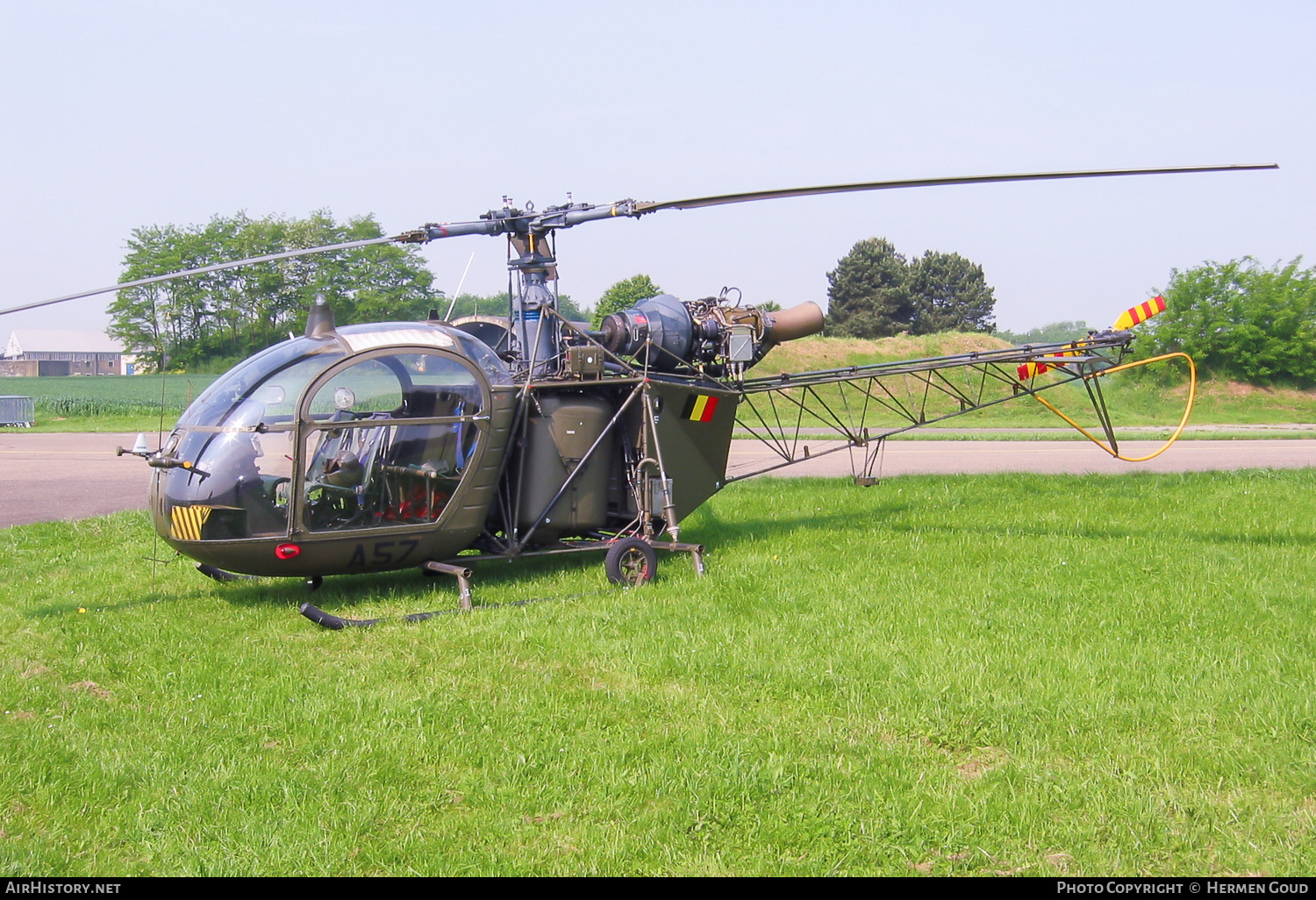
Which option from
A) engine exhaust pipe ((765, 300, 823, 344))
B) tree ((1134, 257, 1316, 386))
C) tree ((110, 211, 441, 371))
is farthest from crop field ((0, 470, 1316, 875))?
tree ((110, 211, 441, 371))

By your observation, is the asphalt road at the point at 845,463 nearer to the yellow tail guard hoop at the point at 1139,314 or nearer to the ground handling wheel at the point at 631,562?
the yellow tail guard hoop at the point at 1139,314

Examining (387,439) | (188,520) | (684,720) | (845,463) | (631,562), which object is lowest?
(684,720)

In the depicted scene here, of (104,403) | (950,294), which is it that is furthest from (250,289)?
(950,294)

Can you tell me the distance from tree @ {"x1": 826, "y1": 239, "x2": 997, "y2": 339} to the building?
254 ft

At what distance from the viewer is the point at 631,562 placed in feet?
27.9

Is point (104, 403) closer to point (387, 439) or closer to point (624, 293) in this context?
point (624, 293)

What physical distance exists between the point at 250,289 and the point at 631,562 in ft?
157

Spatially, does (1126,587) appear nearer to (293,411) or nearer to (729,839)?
(729,839)

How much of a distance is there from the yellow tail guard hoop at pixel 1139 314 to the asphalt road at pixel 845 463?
6543 mm

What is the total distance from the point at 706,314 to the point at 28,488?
11892mm

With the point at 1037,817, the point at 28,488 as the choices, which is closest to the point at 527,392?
the point at 1037,817

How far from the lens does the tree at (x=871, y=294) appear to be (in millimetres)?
63250

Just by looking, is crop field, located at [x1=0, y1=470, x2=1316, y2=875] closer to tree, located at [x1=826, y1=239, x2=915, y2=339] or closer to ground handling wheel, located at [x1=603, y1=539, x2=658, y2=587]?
ground handling wheel, located at [x1=603, y1=539, x2=658, y2=587]
